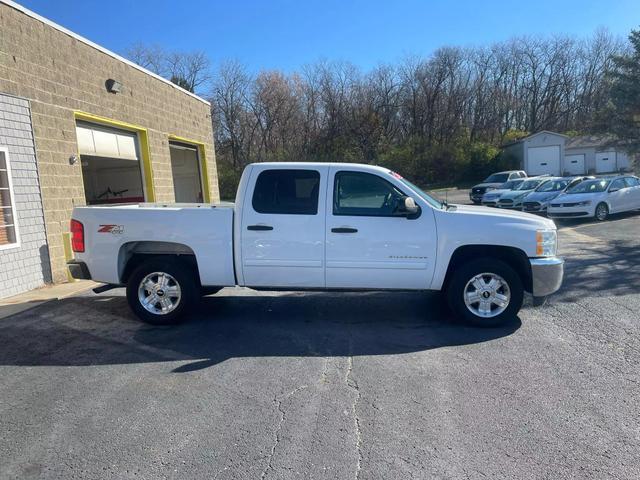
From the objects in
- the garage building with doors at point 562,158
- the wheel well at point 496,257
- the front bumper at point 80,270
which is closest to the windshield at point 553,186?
the wheel well at point 496,257

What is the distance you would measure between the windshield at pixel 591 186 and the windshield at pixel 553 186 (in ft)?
9.40

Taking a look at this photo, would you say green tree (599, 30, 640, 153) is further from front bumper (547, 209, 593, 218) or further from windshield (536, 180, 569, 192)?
windshield (536, 180, 569, 192)

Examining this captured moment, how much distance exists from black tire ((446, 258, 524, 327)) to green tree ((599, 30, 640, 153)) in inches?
417

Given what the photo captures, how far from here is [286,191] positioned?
19.7 feet

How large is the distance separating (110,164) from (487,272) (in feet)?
44.0

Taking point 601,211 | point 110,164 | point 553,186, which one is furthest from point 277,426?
point 553,186

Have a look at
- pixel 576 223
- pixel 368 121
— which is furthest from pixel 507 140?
pixel 576 223

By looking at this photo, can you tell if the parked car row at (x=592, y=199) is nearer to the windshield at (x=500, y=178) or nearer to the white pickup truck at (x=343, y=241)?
the windshield at (x=500, y=178)

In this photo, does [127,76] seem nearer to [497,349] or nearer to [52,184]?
[52,184]

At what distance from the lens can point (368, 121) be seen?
52000 millimetres

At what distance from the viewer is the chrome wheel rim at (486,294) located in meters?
5.85

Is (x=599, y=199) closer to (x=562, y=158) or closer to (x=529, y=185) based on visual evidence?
(x=529, y=185)

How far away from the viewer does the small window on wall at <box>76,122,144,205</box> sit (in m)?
11.4

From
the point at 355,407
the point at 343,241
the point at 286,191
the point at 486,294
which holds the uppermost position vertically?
the point at 286,191
